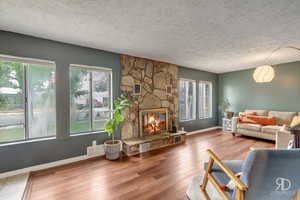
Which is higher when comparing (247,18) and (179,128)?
(247,18)

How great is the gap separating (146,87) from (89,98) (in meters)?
1.55

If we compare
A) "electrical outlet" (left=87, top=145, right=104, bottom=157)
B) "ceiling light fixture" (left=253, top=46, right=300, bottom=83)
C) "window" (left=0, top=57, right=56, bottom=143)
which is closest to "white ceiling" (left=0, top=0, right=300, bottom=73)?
"ceiling light fixture" (left=253, top=46, right=300, bottom=83)

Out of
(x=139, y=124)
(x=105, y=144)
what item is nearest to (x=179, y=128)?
(x=139, y=124)

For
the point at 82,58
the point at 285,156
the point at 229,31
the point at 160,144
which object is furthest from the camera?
the point at 160,144

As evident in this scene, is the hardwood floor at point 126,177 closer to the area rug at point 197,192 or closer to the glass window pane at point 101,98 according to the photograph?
the area rug at point 197,192

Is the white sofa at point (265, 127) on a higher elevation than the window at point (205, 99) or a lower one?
lower

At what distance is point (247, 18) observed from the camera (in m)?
2.00

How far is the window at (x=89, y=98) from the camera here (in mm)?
3107

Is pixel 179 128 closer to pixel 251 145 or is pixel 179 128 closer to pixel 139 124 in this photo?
pixel 139 124

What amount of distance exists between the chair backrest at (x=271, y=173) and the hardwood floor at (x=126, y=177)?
3.33 ft

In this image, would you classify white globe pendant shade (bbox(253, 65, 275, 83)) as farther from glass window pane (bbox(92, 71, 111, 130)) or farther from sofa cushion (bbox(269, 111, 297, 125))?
glass window pane (bbox(92, 71, 111, 130))

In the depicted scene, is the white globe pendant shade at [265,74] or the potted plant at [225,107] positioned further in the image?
the potted plant at [225,107]

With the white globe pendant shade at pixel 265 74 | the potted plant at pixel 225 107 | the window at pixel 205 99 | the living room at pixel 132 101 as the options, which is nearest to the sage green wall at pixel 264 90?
the living room at pixel 132 101

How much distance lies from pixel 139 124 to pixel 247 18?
309 centimetres
